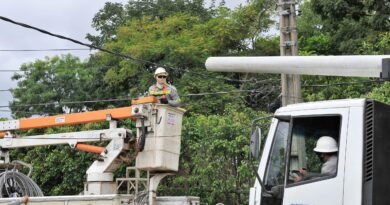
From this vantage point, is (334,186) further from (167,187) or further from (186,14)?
(186,14)

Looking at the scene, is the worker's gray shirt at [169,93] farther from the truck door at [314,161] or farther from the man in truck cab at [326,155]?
the man in truck cab at [326,155]

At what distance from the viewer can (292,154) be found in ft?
22.9

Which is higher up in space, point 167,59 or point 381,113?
point 167,59

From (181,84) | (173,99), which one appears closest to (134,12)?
(181,84)

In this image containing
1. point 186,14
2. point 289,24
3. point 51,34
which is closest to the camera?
point 51,34

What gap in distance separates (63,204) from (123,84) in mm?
19200

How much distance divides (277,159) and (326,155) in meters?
0.55

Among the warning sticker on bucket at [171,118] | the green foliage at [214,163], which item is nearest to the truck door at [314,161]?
the warning sticker on bucket at [171,118]

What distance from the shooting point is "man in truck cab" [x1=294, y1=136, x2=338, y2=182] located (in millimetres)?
6703

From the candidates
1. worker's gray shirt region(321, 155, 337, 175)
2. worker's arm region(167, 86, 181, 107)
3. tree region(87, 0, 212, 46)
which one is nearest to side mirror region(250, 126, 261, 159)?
worker's gray shirt region(321, 155, 337, 175)

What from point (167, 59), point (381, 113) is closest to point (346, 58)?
point (381, 113)

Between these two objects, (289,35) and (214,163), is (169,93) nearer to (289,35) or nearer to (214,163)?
(289,35)

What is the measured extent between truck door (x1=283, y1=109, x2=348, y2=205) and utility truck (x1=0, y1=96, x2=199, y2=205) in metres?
3.07

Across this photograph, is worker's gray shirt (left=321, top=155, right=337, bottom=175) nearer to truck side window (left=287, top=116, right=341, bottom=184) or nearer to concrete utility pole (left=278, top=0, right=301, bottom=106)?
truck side window (left=287, top=116, right=341, bottom=184)
